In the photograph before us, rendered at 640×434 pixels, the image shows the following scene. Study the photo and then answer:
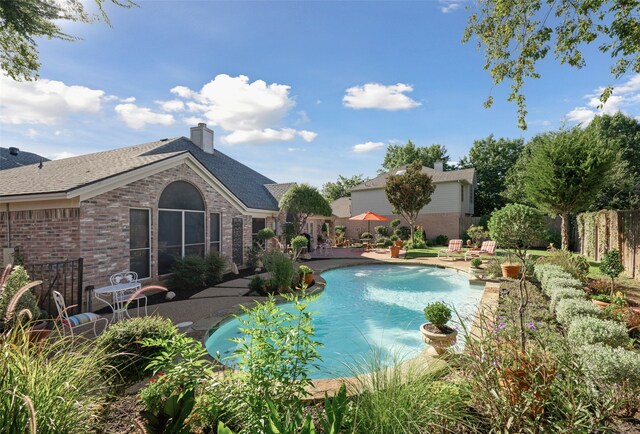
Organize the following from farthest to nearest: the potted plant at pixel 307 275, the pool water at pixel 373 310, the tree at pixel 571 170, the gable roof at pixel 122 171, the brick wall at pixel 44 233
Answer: the tree at pixel 571 170 → the potted plant at pixel 307 275 → the gable roof at pixel 122 171 → the brick wall at pixel 44 233 → the pool water at pixel 373 310

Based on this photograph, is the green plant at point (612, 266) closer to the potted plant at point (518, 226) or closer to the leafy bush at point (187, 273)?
the potted plant at point (518, 226)

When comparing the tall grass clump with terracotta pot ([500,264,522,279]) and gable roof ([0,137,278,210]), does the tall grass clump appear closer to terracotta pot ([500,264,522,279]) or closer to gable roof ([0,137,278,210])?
gable roof ([0,137,278,210])

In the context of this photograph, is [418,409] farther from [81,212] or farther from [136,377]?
[81,212]

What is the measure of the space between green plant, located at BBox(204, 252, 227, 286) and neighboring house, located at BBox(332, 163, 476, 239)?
16837mm

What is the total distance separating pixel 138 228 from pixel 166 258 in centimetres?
155

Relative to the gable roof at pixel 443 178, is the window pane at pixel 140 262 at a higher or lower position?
lower

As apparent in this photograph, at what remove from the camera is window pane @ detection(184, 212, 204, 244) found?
A: 38.8 ft

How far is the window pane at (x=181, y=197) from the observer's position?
Result: 11.0 meters

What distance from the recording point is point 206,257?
12.1 meters

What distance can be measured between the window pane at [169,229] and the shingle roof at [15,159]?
41.1 ft

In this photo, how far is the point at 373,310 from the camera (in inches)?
407

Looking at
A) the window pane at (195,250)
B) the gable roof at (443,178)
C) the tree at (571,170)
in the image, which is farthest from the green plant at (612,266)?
the gable roof at (443,178)

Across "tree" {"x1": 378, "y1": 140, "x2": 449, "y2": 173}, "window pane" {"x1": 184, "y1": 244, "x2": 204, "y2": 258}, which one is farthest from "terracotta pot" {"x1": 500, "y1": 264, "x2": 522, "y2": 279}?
"tree" {"x1": 378, "y1": 140, "x2": 449, "y2": 173}

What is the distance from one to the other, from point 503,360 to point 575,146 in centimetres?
1533
